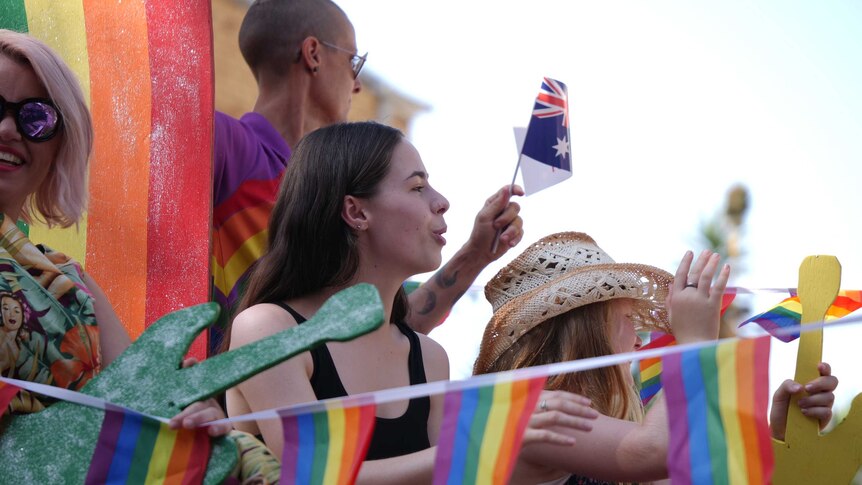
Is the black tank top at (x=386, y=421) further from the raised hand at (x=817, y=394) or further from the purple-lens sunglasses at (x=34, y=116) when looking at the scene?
the raised hand at (x=817, y=394)

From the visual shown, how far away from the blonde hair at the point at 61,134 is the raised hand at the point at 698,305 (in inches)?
49.9

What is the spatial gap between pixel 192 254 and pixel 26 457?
0.97 metres

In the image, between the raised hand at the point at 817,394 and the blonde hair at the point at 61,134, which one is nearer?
the blonde hair at the point at 61,134

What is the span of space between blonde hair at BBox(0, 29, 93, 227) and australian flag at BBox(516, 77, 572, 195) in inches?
43.3

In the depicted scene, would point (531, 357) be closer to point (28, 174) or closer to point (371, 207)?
point (371, 207)

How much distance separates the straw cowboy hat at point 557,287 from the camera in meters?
2.55

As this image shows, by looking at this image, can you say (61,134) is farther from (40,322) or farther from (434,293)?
(434,293)

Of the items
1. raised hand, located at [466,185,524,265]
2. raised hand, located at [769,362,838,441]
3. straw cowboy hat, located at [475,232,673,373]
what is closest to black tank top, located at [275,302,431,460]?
straw cowboy hat, located at [475,232,673,373]

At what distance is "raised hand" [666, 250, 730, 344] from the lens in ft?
6.54

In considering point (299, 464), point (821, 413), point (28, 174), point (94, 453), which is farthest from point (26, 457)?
point (821, 413)

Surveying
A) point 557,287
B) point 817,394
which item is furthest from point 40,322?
point 817,394

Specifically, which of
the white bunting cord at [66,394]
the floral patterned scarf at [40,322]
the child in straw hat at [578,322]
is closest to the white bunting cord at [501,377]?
the white bunting cord at [66,394]

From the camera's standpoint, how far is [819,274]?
2508 millimetres

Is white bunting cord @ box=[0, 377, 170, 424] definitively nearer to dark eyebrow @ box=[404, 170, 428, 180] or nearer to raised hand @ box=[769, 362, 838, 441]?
dark eyebrow @ box=[404, 170, 428, 180]
